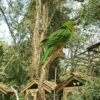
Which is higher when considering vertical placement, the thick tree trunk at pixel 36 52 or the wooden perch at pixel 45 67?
the thick tree trunk at pixel 36 52

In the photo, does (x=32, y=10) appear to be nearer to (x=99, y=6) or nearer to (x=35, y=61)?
(x=35, y=61)

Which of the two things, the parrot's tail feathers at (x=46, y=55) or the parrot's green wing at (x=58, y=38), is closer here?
the parrot's tail feathers at (x=46, y=55)

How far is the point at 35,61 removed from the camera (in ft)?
70.6

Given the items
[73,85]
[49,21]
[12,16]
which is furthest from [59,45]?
[12,16]

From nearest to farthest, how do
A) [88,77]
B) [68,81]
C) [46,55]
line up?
[46,55] → [88,77] → [68,81]

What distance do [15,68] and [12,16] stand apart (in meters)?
5.61

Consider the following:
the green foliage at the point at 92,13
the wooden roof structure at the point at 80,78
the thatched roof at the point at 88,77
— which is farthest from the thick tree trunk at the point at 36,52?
the green foliage at the point at 92,13

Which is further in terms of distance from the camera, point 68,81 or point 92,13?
point 68,81

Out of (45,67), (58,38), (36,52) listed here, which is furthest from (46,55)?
(36,52)

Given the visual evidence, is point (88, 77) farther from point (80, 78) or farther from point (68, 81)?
point (68, 81)

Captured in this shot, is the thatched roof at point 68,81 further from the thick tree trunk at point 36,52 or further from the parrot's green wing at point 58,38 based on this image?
the parrot's green wing at point 58,38

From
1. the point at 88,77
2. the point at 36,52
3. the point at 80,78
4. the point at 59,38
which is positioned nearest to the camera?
the point at 59,38

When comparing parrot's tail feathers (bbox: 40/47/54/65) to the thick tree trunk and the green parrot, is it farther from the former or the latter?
the thick tree trunk

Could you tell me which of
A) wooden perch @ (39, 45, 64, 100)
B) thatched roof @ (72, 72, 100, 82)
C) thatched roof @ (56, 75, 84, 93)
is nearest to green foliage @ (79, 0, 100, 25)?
thatched roof @ (72, 72, 100, 82)
